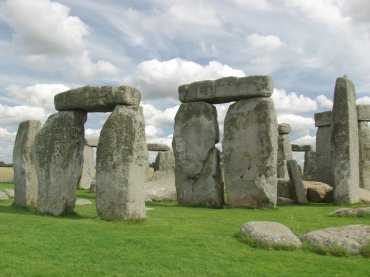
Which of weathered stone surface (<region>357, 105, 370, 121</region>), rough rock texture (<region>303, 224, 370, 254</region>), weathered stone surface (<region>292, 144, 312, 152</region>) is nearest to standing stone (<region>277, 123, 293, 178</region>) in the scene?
weathered stone surface (<region>292, 144, 312, 152</region>)

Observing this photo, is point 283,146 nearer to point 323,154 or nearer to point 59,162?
point 323,154

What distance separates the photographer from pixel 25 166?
46.9ft

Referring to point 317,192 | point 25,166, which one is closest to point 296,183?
point 317,192

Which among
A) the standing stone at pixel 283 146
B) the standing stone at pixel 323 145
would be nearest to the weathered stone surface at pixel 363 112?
the standing stone at pixel 323 145

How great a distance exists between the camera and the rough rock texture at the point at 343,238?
330 inches

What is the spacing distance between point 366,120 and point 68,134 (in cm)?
1438

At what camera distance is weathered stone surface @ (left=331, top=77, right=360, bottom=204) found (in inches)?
693

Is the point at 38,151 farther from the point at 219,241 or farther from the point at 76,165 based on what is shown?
the point at 219,241

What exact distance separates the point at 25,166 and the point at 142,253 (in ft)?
25.1

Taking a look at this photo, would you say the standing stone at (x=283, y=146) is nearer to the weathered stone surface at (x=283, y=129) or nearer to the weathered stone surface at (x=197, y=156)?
the weathered stone surface at (x=283, y=129)

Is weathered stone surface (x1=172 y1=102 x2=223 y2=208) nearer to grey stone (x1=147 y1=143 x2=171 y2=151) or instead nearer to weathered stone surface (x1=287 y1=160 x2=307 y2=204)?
weathered stone surface (x1=287 y1=160 x2=307 y2=204)

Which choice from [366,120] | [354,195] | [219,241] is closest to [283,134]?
[366,120]

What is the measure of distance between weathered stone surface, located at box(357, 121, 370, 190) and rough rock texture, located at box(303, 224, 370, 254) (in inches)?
496

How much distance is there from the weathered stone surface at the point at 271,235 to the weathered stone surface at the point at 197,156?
780 cm
